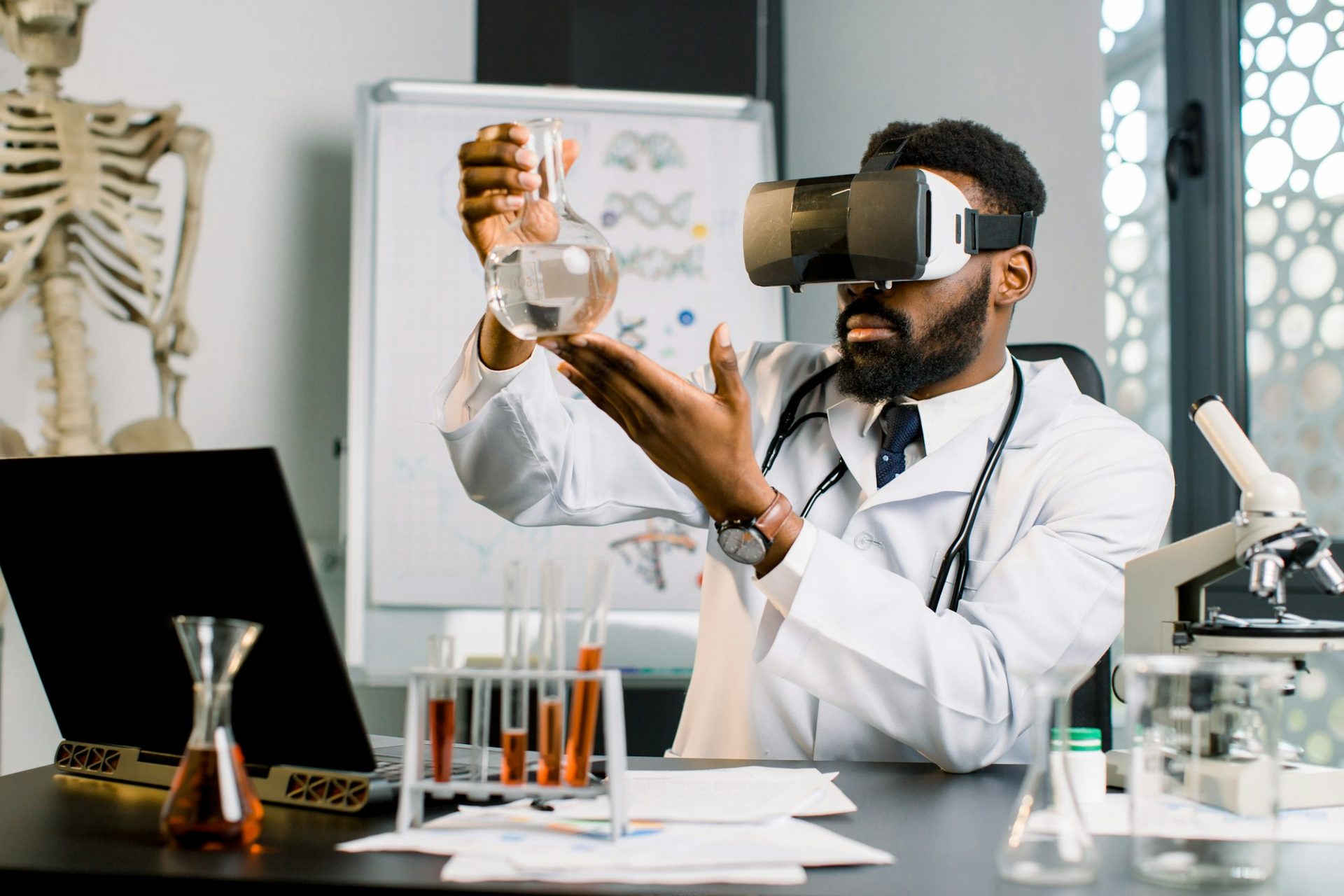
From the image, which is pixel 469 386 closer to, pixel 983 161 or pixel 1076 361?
pixel 983 161

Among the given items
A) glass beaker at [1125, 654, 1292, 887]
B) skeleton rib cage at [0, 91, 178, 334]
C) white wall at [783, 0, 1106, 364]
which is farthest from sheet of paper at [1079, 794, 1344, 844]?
skeleton rib cage at [0, 91, 178, 334]

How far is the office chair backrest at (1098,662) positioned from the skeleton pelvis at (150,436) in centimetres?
170

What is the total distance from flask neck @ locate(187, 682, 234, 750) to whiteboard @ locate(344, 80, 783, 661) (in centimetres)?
158

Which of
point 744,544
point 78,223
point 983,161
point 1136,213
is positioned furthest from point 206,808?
point 1136,213

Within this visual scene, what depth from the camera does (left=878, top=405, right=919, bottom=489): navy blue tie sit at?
1562 millimetres

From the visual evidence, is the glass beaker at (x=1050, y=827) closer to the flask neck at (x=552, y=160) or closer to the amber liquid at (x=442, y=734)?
the amber liquid at (x=442, y=734)

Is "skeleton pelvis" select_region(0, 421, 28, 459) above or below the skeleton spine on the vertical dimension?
below

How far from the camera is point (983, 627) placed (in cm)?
130

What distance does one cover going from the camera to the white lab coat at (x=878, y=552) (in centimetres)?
122

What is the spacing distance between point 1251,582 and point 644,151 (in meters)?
1.82

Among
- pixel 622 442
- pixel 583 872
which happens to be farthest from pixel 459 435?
pixel 583 872

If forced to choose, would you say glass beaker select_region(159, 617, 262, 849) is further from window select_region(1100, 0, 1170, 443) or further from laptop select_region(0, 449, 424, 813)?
window select_region(1100, 0, 1170, 443)

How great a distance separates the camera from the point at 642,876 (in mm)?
750

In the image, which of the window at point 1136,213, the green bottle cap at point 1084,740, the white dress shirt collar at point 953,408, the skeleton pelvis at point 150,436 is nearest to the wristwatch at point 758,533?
the green bottle cap at point 1084,740
